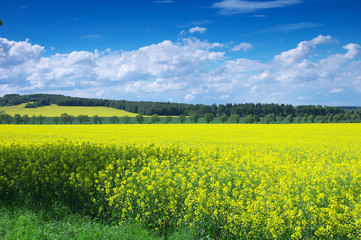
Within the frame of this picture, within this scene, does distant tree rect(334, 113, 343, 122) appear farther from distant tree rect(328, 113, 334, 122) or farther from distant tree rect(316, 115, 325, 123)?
distant tree rect(316, 115, 325, 123)

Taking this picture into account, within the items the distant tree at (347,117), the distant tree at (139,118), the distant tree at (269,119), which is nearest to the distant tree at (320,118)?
the distant tree at (347,117)

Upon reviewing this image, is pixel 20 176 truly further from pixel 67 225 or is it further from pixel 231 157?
pixel 231 157

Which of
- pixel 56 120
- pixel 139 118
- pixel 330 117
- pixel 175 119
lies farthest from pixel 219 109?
pixel 56 120

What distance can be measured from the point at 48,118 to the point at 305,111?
3725 inches

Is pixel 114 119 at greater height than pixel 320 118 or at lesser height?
lesser

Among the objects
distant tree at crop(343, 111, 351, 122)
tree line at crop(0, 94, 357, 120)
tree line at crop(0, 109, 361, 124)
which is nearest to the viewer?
tree line at crop(0, 109, 361, 124)

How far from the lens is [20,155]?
498 inches

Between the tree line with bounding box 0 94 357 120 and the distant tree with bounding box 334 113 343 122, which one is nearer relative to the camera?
the distant tree with bounding box 334 113 343 122

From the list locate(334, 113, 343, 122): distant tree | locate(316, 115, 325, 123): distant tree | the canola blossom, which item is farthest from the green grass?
locate(316, 115, 325, 123): distant tree

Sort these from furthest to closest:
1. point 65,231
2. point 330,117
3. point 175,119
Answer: point 175,119
point 330,117
point 65,231

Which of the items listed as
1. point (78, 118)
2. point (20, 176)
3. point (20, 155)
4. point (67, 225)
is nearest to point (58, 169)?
point (20, 176)

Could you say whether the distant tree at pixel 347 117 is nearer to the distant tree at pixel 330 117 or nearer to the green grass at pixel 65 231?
the distant tree at pixel 330 117

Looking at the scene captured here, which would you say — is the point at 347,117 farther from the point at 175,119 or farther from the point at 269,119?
the point at 175,119

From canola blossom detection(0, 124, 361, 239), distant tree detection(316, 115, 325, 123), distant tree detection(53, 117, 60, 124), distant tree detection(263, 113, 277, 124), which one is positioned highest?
distant tree detection(316, 115, 325, 123)
